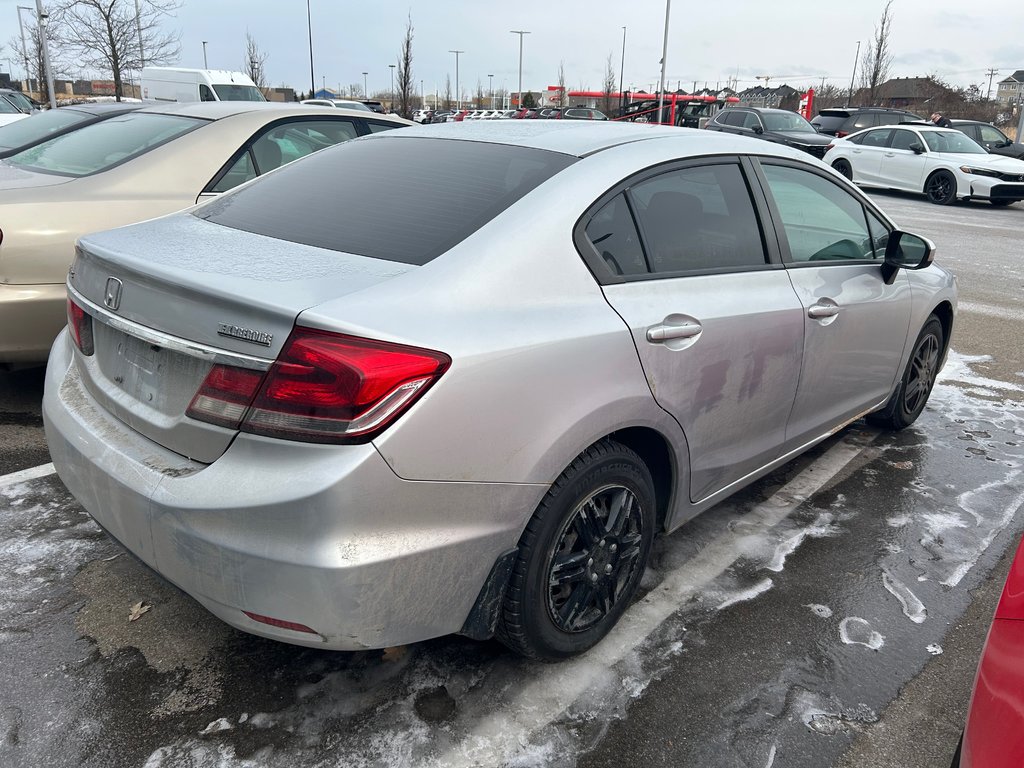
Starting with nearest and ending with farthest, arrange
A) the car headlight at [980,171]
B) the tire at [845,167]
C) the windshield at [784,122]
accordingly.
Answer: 1. the car headlight at [980,171]
2. the tire at [845,167]
3. the windshield at [784,122]

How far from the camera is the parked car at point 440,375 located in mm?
1899

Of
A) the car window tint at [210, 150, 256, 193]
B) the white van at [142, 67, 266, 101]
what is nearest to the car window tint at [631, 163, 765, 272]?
the car window tint at [210, 150, 256, 193]

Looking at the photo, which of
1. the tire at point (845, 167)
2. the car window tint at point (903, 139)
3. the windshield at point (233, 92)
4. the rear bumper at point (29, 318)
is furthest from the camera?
the windshield at point (233, 92)

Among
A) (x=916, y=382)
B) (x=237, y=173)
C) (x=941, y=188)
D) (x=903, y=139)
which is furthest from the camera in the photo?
(x=903, y=139)

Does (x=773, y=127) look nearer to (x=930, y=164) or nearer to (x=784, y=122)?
(x=784, y=122)

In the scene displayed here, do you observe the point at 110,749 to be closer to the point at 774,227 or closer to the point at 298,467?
the point at 298,467

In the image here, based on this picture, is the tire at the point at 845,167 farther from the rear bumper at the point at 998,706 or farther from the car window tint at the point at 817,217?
the rear bumper at the point at 998,706

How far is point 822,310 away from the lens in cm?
324

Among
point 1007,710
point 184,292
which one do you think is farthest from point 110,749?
point 1007,710

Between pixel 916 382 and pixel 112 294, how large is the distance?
3.99 m

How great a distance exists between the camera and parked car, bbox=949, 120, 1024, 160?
65.5ft

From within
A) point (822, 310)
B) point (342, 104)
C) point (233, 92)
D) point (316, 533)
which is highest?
point (233, 92)

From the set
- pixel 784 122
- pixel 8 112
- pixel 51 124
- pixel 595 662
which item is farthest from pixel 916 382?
pixel 784 122

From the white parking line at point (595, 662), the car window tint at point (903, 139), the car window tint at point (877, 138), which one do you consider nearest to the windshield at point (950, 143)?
the car window tint at point (903, 139)
